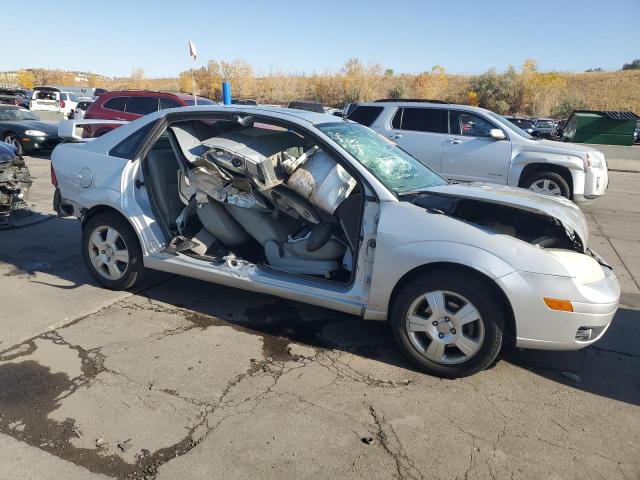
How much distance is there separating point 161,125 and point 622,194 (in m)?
11.4

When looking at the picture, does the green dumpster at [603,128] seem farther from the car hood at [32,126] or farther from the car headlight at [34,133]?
the car headlight at [34,133]

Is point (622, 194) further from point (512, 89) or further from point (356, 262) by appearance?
point (512, 89)

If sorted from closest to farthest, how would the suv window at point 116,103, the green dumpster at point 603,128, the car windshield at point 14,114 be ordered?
the suv window at point 116,103 → the car windshield at point 14,114 → the green dumpster at point 603,128

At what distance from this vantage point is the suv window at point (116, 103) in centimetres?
1233

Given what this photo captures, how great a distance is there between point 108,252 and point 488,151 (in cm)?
685

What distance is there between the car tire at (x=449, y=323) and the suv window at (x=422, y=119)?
6.72 m

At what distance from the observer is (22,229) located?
21.9 feet

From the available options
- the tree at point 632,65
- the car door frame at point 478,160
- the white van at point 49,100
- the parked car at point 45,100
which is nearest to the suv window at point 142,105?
the car door frame at point 478,160

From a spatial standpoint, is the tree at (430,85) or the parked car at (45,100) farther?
the tree at (430,85)

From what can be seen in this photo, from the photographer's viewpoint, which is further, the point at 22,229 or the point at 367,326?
the point at 22,229

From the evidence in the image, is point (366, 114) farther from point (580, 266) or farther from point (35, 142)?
point (35, 142)

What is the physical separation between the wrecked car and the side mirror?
7.40m

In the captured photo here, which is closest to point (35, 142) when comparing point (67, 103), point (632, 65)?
point (67, 103)

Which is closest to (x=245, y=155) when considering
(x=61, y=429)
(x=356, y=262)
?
(x=356, y=262)
